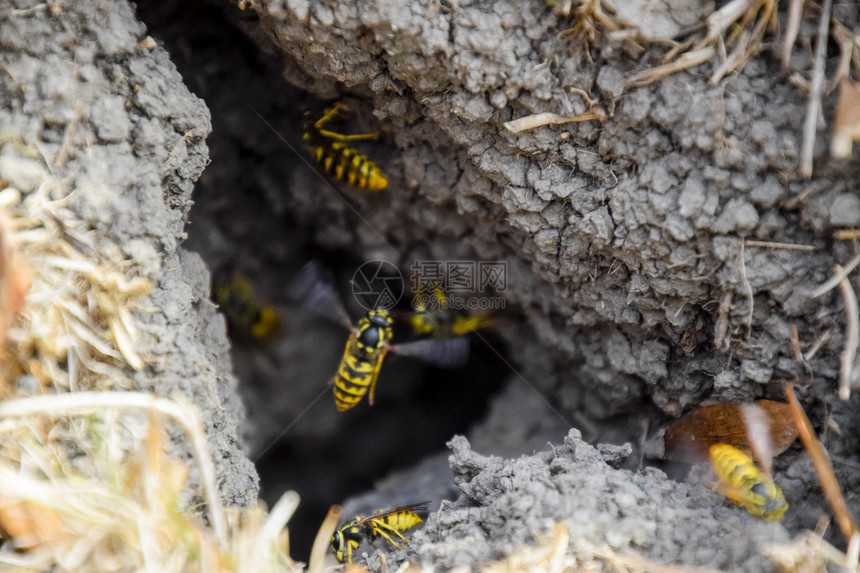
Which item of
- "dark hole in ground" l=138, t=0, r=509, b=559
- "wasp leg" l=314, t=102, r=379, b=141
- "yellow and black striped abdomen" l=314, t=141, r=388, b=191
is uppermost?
"wasp leg" l=314, t=102, r=379, b=141

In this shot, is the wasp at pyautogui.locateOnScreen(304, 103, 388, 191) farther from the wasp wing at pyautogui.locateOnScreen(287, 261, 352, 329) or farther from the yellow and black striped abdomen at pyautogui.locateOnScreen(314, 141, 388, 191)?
the wasp wing at pyautogui.locateOnScreen(287, 261, 352, 329)

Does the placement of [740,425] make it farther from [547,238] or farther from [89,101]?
[89,101]

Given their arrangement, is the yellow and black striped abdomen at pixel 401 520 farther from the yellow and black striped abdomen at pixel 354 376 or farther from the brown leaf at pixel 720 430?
the brown leaf at pixel 720 430

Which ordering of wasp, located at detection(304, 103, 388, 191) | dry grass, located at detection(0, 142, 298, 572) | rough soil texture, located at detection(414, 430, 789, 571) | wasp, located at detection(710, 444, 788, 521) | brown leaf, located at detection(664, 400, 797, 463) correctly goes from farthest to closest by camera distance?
wasp, located at detection(304, 103, 388, 191), brown leaf, located at detection(664, 400, 797, 463), wasp, located at detection(710, 444, 788, 521), rough soil texture, located at detection(414, 430, 789, 571), dry grass, located at detection(0, 142, 298, 572)

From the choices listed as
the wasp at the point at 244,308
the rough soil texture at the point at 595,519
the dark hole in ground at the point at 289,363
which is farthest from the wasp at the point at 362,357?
the rough soil texture at the point at 595,519

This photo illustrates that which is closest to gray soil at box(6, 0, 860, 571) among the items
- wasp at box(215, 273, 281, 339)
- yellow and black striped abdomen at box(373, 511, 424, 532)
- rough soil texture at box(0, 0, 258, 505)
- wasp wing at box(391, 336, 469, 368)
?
rough soil texture at box(0, 0, 258, 505)

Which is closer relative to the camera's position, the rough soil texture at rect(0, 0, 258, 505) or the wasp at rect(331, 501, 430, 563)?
the rough soil texture at rect(0, 0, 258, 505)

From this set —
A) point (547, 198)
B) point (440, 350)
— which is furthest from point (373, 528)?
point (547, 198)
